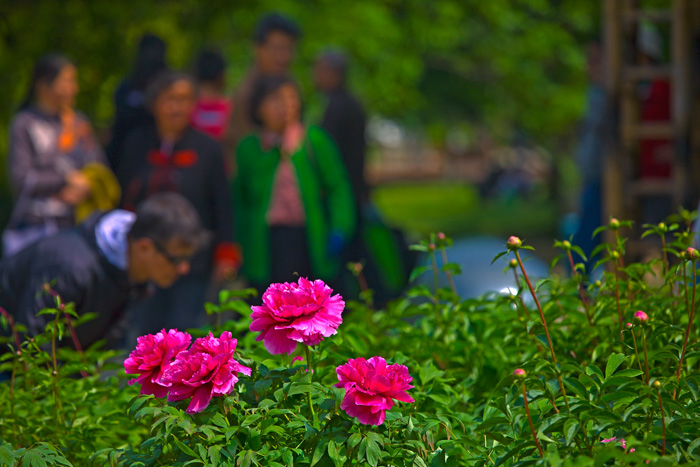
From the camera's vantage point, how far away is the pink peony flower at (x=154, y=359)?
88.4 inches

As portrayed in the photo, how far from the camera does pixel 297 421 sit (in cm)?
221

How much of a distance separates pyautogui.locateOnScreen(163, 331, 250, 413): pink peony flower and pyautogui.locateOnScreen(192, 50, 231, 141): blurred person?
548 cm

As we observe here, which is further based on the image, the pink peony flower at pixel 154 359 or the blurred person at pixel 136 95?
the blurred person at pixel 136 95

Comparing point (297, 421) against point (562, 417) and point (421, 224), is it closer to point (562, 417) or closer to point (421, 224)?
point (562, 417)

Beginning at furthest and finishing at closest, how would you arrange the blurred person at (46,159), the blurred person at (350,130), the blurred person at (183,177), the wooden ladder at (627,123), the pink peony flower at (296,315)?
the blurred person at (350,130) → the wooden ladder at (627,123) → the blurred person at (46,159) → the blurred person at (183,177) → the pink peony flower at (296,315)

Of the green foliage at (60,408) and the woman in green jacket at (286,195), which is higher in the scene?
the green foliage at (60,408)

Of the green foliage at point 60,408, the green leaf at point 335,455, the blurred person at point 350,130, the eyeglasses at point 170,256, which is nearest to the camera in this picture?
the green leaf at point 335,455

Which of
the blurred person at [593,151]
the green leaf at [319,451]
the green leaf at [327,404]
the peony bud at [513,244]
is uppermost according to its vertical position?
the peony bud at [513,244]

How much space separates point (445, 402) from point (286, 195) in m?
3.95

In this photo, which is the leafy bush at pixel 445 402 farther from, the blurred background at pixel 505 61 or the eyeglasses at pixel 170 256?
the eyeglasses at pixel 170 256

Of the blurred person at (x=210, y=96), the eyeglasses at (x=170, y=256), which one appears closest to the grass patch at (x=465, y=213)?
the blurred person at (x=210, y=96)

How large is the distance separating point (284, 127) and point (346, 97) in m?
1.17

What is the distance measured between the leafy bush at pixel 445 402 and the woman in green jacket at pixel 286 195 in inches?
129

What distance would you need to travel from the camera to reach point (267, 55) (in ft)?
23.6
